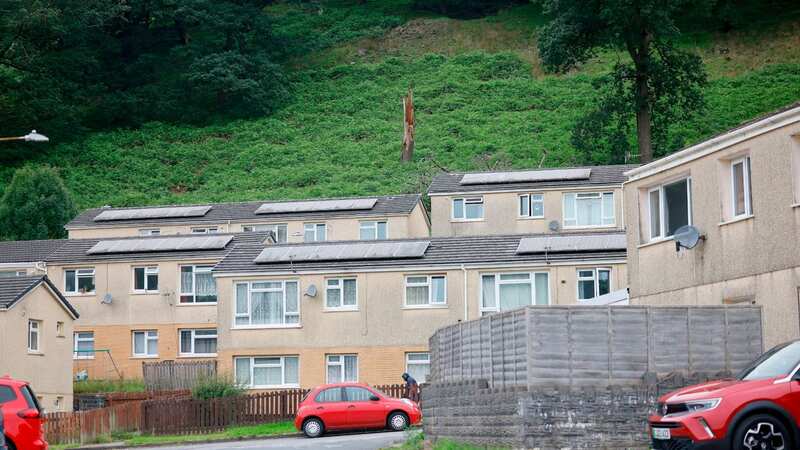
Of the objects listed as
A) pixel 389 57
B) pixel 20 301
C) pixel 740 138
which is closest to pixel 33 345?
pixel 20 301

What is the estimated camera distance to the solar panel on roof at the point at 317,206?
6041cm

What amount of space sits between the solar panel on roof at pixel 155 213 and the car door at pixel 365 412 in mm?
29367

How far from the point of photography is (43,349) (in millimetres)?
45688

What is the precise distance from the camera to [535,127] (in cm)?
8362

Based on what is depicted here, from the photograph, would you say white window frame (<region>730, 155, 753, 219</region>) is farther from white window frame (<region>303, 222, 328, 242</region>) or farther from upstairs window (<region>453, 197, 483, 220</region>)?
white window frame (<region>303, 222, 328, 242</region>)

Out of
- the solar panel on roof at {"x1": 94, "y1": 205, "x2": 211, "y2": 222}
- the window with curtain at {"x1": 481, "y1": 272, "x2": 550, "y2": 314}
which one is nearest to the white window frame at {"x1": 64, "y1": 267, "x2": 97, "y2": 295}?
the solar panel on roof at {"x1": 94, "y1": 205, "x2": 211, "y2": 222}

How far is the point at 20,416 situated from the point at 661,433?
11.5 m

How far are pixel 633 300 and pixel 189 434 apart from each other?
1666cm

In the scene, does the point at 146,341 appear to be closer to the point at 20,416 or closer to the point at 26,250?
the point at 26,250

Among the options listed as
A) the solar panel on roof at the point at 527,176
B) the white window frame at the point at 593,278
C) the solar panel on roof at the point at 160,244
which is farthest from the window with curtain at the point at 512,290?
the solar panel on roof at the point at 160,244

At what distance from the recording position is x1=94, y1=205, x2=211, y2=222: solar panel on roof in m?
64.1

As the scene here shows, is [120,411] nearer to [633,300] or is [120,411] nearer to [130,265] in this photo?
[130,265]

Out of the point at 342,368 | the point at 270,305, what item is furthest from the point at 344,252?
the point at 342,368

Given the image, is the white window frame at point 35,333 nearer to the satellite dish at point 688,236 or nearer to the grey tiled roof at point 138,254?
the grey tiled roof at point 138,254
